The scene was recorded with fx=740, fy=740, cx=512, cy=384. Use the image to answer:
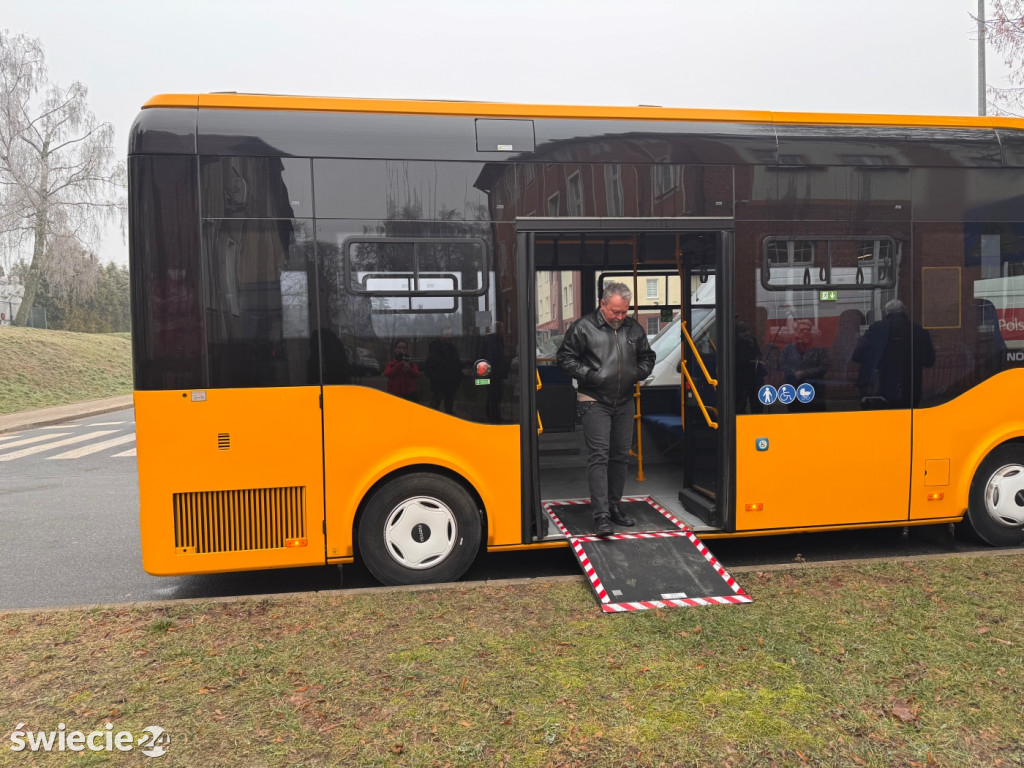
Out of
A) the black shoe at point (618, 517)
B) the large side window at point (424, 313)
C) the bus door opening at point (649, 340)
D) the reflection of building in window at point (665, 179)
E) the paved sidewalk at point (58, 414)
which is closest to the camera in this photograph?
the large side window at point (424, 313)

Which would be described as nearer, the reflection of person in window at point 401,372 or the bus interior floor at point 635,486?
the reflection of person in window at point 401,372

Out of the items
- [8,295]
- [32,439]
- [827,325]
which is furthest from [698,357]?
[8,295]

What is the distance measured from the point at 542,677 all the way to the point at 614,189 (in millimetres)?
3060

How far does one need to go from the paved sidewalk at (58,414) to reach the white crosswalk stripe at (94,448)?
3816 millimetres

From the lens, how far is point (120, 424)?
16.9 metres

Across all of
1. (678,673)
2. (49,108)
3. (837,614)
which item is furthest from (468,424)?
(49,108)

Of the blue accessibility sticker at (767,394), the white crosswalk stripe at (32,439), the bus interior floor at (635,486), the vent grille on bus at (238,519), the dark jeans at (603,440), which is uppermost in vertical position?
the blue accessibility sticker at (767,394)

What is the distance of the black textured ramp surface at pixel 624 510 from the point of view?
5262 mm

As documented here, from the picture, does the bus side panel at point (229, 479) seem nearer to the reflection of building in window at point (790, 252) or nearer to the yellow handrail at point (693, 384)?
the yellow handrail at point (693, 384)

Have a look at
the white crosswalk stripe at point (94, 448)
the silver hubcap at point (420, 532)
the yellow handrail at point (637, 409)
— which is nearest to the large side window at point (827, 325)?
the yellow handrail at point (637, 409)

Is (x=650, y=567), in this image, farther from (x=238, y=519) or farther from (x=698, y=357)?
(x=238, y=519)

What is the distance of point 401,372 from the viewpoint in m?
4.64

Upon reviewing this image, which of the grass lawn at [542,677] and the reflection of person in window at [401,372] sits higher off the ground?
the reflection of person in window at [401,372]

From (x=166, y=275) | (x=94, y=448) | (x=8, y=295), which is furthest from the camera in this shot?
(x=8, y=295)
